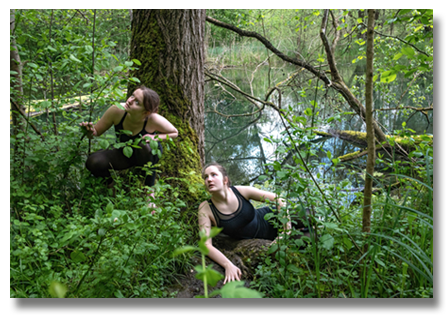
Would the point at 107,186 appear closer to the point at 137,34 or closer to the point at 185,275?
the point at 185,275

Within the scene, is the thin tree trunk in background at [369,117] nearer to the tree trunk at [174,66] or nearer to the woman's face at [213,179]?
the woman's face at [213,179]

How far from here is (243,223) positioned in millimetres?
2332

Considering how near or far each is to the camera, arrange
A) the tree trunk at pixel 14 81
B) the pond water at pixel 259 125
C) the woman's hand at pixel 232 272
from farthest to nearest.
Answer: the pond water at pixel 259 125 → the tree trunk at pixel 14 81 → the woman's hand at pixel 232 272

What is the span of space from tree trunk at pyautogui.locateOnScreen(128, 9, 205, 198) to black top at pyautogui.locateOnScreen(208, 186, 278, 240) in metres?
0.62

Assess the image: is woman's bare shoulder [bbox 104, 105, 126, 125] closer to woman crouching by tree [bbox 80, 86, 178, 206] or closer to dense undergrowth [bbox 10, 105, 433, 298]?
woman crouching by tree [bbox 80, 86, 178, 206]

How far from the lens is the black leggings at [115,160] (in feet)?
8.20

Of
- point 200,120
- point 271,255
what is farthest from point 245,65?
point 271,255

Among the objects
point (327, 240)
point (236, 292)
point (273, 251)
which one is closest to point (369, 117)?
point (327, 240)

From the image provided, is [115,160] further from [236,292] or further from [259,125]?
[259,125]

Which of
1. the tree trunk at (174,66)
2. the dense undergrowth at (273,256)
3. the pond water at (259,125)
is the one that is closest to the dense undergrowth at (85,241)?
the dense undergrowth at (273,256)

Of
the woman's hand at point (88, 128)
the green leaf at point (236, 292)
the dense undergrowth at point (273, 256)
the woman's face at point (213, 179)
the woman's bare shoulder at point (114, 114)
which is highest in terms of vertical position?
the woman's bare shoulder at point (114, 114)

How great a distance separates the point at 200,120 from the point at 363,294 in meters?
2.06

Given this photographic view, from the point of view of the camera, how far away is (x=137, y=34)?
9.80 ft

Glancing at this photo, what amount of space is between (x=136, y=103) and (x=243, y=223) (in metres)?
1.17
